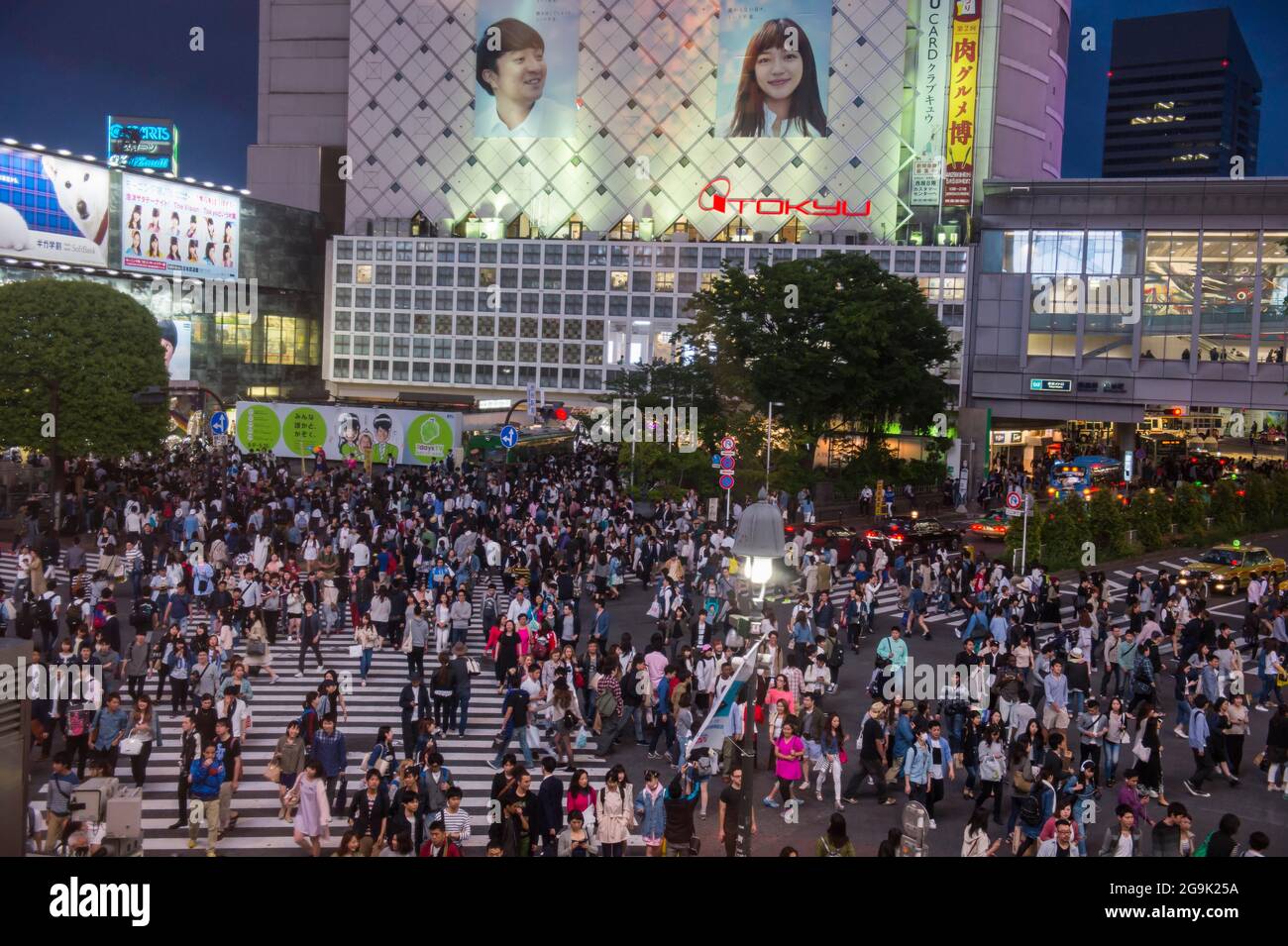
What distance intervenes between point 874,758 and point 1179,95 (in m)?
135

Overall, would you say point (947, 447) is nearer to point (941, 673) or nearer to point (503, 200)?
point (503, 200)

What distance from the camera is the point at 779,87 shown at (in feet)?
265

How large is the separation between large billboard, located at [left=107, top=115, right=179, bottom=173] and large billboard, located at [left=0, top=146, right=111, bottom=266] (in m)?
16.7

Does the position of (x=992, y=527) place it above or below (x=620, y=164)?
below

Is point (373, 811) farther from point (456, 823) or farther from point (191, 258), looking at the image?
point (191, 258)

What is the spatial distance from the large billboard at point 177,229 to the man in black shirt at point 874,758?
64227 mm

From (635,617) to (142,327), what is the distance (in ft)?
80.2

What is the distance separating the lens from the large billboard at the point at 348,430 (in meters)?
45.8

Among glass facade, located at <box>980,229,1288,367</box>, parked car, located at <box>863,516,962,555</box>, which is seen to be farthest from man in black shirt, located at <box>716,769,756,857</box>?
glass facade, located at <box>980,229,1288,367</box>

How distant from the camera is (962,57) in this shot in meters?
74.2

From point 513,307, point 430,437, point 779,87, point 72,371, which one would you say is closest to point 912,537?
point 430,437

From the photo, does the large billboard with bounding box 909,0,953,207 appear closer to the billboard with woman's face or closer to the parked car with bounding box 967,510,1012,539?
the billboard with woman's face

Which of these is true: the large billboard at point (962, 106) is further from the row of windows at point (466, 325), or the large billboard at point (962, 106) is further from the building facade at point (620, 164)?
the row of windows at point (466, 325)
